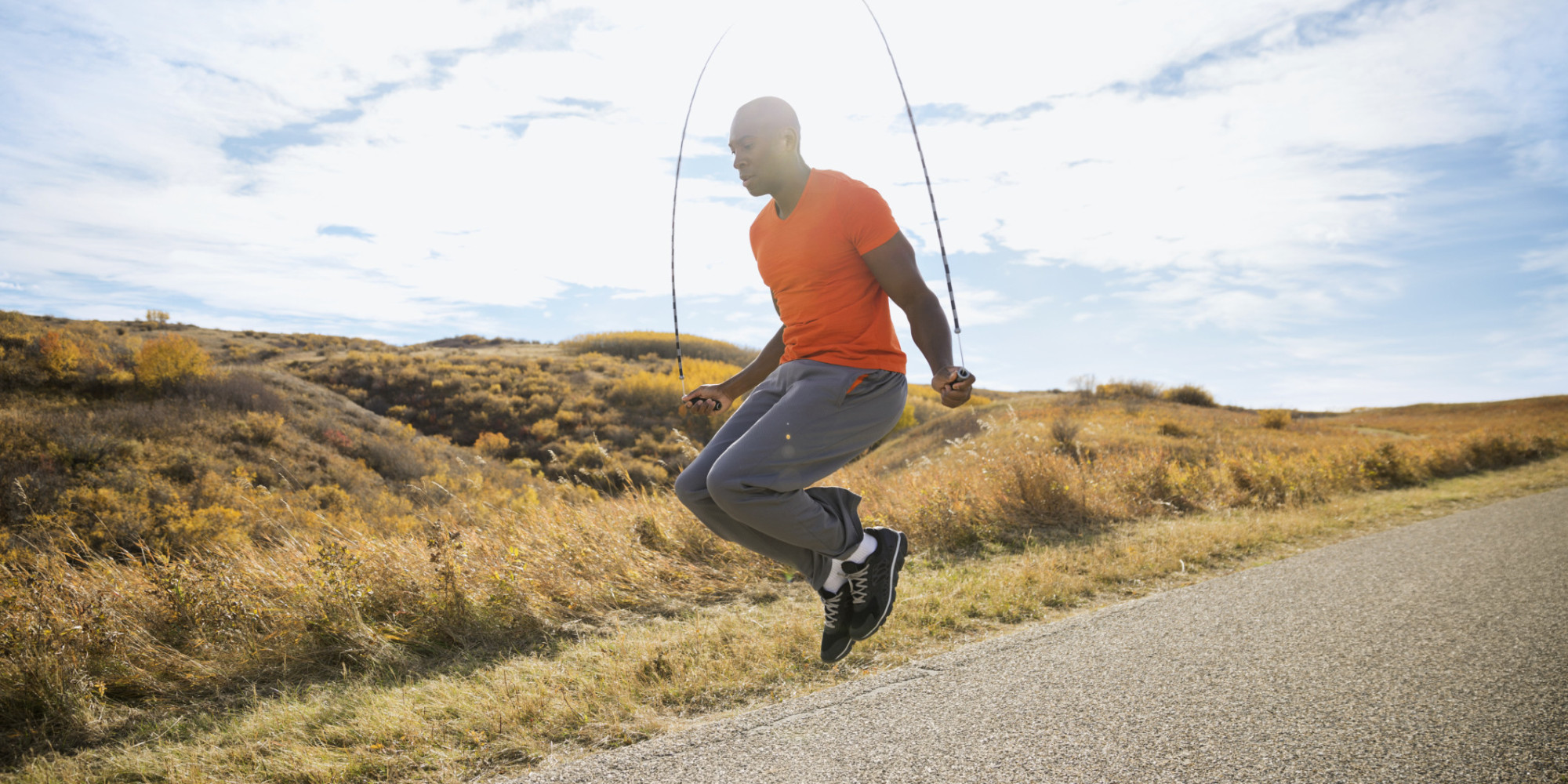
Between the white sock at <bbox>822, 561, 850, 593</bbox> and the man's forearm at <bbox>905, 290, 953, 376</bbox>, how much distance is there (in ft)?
3.21

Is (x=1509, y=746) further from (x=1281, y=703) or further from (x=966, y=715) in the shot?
(x=966, y=715)

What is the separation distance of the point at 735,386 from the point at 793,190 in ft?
3.20

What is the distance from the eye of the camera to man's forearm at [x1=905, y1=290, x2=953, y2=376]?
2.82 m

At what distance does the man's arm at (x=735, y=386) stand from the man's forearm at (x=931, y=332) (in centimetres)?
76

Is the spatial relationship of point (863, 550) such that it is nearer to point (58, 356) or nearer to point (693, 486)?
point (693, 486)

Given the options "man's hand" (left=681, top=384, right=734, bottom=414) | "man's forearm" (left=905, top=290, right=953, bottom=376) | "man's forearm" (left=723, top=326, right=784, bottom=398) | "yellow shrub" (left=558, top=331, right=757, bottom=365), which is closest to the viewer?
"man's forearm" (left=905, top=290, right=953, bottom=376)

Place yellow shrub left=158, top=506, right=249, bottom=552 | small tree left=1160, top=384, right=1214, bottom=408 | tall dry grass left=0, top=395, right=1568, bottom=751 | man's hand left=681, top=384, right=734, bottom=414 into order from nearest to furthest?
man's hand left=681, top=384, right=734, bottom=414 → tall dry grass left=0, top=395, right=1568, bottom=751 → yellow shrub left=158, top=506, right=249, bottom=552 → small tree left=1160, top=384, right=1214, bottom=408

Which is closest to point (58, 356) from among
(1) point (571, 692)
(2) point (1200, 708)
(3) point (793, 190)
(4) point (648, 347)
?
→ (1) point (571, 692)

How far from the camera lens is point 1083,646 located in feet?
14.8

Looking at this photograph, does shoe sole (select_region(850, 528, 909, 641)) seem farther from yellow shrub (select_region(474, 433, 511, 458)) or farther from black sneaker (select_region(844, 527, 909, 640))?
yellow shrub (select_region(474, 433, 511, 458))

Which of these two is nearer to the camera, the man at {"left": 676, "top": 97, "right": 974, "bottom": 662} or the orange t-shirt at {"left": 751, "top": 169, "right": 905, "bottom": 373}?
the man at {"left": 676, "top": 97, "right": 974, "bottom": 662}

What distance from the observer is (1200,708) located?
3.48 meters

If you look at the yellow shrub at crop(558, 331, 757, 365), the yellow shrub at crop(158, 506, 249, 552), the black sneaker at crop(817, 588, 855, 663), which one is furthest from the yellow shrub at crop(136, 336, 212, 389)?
the yellow shrub at crop(558, 331, 757, 365)

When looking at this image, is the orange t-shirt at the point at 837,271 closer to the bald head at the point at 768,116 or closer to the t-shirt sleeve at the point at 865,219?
the t-shirt sleeve at the point at 865,219
